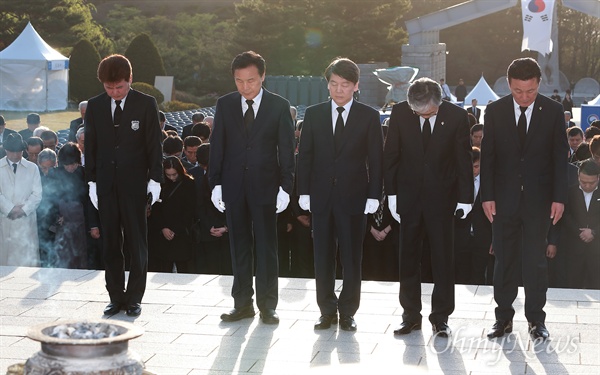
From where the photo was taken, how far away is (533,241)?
7949 millimetres

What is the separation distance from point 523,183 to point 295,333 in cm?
209

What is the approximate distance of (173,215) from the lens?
11.3 metres

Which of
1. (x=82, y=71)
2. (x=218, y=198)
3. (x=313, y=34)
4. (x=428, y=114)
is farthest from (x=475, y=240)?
(x=313, y=34)

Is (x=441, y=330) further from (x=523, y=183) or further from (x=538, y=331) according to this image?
(x=523, y=183)

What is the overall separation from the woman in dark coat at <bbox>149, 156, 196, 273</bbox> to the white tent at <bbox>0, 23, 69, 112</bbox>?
108 feet

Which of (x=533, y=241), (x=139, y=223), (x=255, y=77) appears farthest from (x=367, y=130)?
(x=139, y=223)

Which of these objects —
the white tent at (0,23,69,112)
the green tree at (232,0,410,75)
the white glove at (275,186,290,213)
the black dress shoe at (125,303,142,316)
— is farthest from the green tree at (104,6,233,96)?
the white glove at (275,186,290,213)

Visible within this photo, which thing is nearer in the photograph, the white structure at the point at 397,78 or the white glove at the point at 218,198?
the white glove at the point at 218,198

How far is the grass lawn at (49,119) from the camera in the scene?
37281 mm

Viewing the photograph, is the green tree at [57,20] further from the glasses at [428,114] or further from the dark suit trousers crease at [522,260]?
the dark suit trousers crease at [522,260]

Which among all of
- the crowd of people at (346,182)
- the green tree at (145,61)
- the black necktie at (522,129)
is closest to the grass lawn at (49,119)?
the green tree at (145,61)

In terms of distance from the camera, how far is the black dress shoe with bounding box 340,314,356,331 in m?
8.27

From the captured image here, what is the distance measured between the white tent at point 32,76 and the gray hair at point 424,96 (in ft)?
121

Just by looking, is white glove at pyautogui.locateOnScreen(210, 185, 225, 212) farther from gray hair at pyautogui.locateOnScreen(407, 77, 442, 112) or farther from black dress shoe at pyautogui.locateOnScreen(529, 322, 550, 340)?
black dress shoe at pyautogui.locateOnScreen(529, 322, 550, 340)
